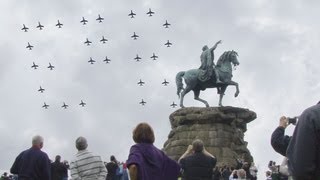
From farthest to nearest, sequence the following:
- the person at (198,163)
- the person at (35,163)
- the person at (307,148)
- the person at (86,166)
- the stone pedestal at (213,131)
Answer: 1. the stone pedestal at (213,131)
2. the person at (35,163)
3. the person at (198,163)
4. the person at (86,166)
5. the person at (307,148)

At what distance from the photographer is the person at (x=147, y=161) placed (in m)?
7.09

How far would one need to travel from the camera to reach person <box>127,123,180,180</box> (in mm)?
7086

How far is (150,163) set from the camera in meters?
7.15

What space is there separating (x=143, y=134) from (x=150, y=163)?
32 centimetres

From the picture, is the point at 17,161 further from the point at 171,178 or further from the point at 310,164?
the point at 310,164

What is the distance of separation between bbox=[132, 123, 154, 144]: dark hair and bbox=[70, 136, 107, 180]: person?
7.65 feet

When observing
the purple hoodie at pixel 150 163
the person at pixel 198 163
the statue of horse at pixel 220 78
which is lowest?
the purple hoodie at pixel 150 163

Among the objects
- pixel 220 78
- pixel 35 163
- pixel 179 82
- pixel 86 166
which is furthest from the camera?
pixel 179 82

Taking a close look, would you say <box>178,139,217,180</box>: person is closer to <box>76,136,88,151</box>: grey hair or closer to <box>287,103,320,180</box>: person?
<box>76,136,88,151</box>: grey hair

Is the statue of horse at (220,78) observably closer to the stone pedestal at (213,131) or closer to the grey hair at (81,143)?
the stone pedestal at (213,131)

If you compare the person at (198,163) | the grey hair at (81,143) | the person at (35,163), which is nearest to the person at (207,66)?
the person at (198,163)

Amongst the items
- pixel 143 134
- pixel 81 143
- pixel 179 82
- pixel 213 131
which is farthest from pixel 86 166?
pixel 179 82

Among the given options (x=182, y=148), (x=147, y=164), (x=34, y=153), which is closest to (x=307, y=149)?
(x=147, y=164)

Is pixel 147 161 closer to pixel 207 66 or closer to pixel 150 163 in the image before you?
pixel 150 163
